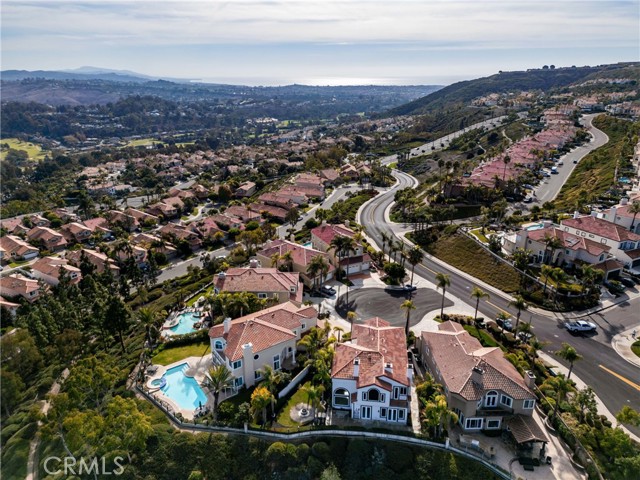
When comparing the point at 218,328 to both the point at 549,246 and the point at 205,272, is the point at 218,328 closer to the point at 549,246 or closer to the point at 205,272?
the point at 205,272

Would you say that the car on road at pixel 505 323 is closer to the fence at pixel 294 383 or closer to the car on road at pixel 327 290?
the car on road at pixel 327 290

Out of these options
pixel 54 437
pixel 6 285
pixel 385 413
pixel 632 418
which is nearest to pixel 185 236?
pixel 6 285

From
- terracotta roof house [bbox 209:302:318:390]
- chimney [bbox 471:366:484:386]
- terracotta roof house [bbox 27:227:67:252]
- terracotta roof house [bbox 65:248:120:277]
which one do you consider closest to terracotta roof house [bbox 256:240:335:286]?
terracotta roof house [bbox 209:302:318:390]

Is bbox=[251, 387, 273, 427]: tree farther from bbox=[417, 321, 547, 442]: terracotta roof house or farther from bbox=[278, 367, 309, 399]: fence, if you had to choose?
bbox=[417, 321, 547, 442]: terracotta roof house

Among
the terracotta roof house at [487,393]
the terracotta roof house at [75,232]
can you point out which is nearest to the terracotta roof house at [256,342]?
the terracotta roof house at [487,393]

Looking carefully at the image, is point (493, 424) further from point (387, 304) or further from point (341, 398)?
point (387, 304)

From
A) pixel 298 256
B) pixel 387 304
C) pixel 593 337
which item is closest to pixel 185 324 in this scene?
pixel 298 256
